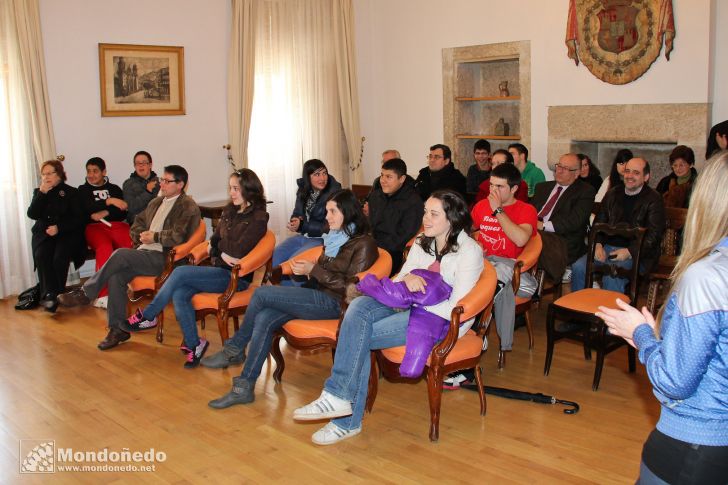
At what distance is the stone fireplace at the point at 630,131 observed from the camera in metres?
7.10

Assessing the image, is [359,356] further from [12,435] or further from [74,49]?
[74,49]

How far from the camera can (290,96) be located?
9.27m

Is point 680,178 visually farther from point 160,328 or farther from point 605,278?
point 160,328

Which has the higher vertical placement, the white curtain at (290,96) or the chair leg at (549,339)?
the white curtain at (290,96)

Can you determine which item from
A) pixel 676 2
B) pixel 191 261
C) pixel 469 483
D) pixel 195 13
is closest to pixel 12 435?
pixel 191 261

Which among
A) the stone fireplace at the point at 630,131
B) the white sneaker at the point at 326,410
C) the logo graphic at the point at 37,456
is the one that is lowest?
the logo graphic at the point at 37,456

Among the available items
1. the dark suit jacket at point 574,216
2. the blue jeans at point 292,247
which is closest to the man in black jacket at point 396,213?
the blue jeans at point 292,247

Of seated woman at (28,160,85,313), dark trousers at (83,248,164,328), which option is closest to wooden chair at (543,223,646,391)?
dark trousers at (83,248,164,328)

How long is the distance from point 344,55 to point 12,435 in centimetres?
672

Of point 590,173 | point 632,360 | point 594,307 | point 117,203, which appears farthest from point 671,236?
point 117,203

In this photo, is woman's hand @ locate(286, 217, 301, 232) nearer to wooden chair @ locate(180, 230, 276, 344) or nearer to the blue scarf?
wooden chair @ locate(180, 230, 276, 344)

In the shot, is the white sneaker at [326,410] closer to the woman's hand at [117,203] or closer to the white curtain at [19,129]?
the woman's hand at [117,203]

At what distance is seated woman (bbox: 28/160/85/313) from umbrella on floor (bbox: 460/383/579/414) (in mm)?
4216

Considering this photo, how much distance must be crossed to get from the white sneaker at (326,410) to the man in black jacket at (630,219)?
2374 millimetres
